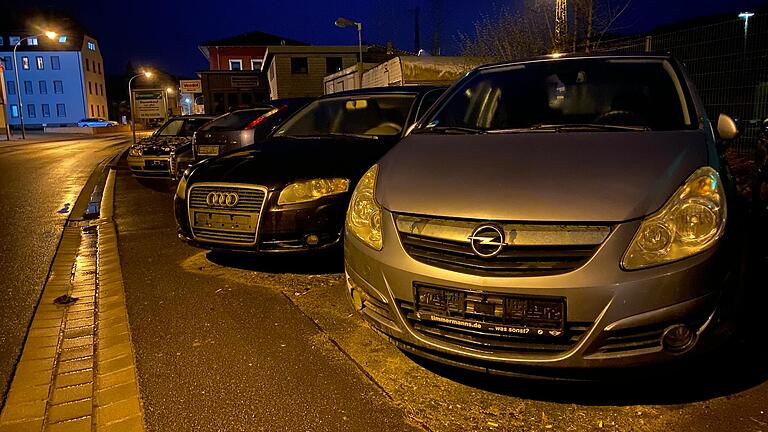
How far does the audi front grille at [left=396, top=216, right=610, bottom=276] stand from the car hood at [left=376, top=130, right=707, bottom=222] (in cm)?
5

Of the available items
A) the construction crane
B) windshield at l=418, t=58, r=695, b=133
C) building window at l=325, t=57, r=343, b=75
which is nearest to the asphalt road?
windshield at l=418, t=58, r=695, b=133

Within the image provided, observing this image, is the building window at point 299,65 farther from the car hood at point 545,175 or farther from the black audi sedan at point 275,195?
the car hood at point 545,175

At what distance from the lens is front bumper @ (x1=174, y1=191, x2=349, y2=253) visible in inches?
169

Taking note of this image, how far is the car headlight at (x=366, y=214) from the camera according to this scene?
2.69 meters

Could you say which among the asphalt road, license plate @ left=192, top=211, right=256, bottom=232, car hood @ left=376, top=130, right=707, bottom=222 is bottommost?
the asphalt road

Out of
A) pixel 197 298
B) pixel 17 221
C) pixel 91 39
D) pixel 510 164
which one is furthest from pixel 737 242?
pixel 91 39

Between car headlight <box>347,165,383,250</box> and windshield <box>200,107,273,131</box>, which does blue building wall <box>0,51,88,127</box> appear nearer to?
windshield <box>200,107,273,131</box>

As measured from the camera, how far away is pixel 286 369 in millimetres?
2994

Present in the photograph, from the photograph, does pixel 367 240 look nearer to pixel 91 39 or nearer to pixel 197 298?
pixel 197 298

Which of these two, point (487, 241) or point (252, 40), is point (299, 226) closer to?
point (487, 241)

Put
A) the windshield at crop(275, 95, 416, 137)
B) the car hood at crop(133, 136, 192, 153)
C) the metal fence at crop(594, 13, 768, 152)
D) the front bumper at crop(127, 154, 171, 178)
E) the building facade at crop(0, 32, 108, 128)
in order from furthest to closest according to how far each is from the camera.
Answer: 1. the building facade at crop(0, 32, 108, 128)
2. the car hood at crop(133, 136, 192, 153)
3. the front bumper at crop(127, 154, 171, 178)
4. the metal fence at crop(594, 13, 768, 152)
5. the windshield at crop(275, 95, 416, 137)

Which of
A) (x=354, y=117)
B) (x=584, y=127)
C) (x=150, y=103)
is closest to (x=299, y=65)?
Result: (x=150, y=103)

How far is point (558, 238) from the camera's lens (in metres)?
2.25

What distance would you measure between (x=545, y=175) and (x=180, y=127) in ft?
40.9
